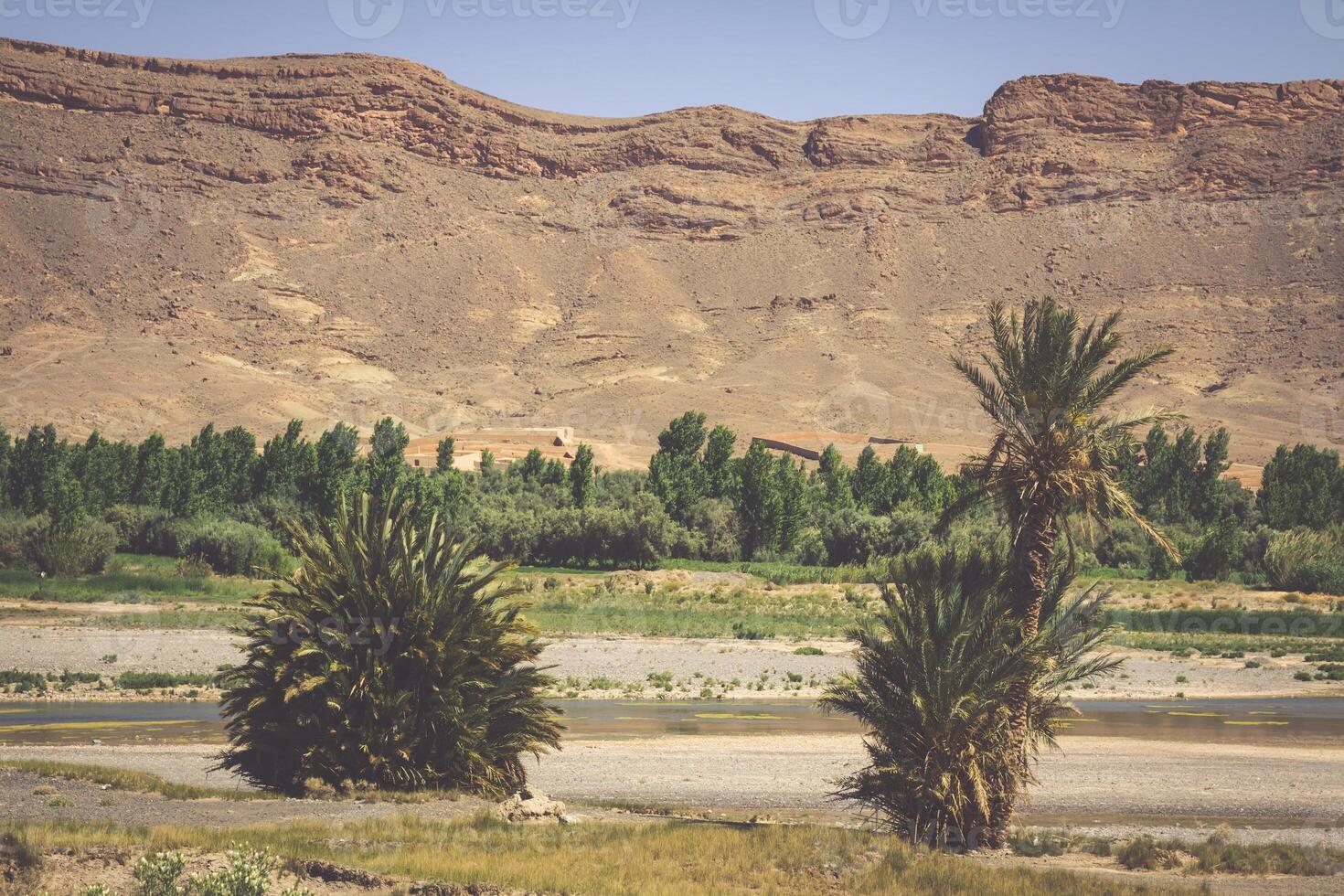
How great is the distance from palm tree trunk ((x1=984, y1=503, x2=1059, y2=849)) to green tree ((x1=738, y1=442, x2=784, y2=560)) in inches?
1980

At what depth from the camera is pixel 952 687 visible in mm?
12578

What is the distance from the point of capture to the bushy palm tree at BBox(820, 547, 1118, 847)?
1260cm

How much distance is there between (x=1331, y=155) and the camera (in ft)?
575

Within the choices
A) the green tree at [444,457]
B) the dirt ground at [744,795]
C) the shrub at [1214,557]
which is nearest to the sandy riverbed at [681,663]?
the dirt ground at [744,795]

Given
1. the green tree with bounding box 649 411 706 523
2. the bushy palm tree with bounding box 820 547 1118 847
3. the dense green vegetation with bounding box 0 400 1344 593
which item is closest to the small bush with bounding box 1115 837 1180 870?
the bushy palm tree with bounding box 820 547 1118 847

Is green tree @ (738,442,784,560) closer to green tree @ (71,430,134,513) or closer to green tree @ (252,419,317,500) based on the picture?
green tree @ (252,419,317,500)

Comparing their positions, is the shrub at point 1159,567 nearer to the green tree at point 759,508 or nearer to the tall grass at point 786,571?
the tall grass at point 786,571

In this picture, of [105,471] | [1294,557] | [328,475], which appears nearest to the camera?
[1294,557]

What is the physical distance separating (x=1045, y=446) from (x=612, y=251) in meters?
166

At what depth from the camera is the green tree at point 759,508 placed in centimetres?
6375

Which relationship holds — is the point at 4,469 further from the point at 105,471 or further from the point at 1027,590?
the point at 1027,590

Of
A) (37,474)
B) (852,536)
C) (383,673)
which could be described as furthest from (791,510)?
(383,673)

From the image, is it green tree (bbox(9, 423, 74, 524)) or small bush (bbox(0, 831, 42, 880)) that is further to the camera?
green tree (bbox(9, 423, 74, 524))

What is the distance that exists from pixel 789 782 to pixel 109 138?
17271 centimetres
